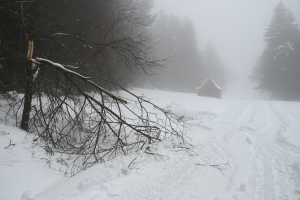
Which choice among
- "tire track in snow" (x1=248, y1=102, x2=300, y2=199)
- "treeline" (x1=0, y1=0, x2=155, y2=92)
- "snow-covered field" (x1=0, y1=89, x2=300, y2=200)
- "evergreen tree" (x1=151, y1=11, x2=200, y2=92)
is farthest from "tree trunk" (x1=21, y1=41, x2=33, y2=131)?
"evergreen tree" (x1=151, y1=11, x2=200, y2=92)

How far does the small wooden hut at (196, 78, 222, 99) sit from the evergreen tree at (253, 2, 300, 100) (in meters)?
9.43

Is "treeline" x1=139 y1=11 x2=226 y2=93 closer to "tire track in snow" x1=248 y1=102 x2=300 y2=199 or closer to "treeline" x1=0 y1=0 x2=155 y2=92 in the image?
"treeline" x1=0 y1=0 x2=155 y2=92

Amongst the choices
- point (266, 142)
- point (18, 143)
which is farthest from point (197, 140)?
point (18, 143)

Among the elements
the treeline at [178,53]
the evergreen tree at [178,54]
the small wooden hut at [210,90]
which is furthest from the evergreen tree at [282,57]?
the evergreen tree at [178,54]

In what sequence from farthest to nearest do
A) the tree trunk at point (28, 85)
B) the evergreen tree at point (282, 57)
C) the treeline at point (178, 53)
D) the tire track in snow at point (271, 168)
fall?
the treeline at point (178, 53)
the evergreen tree at point (282, 57)
the tree trunk at point (28, 85)
the tire track in snow at point (271, 168)

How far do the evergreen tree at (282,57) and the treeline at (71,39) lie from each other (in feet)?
90.9

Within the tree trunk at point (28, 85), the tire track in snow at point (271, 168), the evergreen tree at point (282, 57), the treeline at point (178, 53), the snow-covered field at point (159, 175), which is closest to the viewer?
the snow-covered field at point (159, 175)

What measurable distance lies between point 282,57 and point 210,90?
1244cm

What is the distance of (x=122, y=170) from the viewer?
3621 millimetres

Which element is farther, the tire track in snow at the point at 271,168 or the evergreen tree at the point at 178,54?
the evergreen tree at the point at 178,54

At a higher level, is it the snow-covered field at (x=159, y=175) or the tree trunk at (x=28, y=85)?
the tree trunk at (x=28, y=85)

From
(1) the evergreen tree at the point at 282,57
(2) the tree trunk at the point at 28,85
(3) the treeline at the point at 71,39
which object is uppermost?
(1) the evergreen tree at the point at 282,57

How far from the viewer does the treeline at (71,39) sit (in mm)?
4242

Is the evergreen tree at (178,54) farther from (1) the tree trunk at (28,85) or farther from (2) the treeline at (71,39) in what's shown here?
(1) the tree trunk at (28,85)
